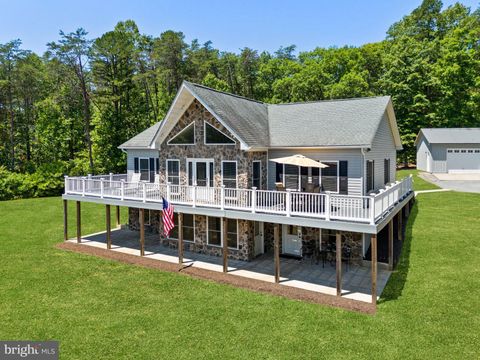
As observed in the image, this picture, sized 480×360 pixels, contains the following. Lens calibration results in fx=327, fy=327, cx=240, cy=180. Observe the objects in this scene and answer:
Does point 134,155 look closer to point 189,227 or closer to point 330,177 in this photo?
point 189,227

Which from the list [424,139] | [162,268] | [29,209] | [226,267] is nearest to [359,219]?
[226,267]

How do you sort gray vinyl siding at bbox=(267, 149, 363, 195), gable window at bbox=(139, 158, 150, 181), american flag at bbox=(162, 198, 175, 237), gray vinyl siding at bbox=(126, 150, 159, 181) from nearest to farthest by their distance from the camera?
gray vinyl siding at bbox=(267, 149, 363, 195) → american flag at bbox=(162, 198, 175, 237) → gray vinyl siding at bbox=(126, 150, 159, 181) → gable window at bbox=(139, 158, 150, 181)

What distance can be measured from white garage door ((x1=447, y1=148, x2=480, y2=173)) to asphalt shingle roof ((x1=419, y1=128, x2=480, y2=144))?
113cm

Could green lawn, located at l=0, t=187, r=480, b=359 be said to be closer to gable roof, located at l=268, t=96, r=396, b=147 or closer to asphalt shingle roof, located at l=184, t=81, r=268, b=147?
gable roof, located at l=268, t=96, r=396, b=147

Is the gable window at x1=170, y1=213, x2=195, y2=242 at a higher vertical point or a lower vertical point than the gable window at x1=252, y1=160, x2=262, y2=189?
lower

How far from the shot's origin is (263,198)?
13.9 meters

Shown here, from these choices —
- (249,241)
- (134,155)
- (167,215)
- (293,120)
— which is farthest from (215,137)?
(134,155)

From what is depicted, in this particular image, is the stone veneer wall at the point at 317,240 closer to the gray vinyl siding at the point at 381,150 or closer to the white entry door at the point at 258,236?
the white entry door at the point at 258,236

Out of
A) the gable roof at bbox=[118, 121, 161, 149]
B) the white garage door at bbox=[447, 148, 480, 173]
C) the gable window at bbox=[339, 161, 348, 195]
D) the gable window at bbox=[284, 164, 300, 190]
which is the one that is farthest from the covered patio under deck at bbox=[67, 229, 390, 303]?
the white garage door at bbox=[447, 148, 480, 173]

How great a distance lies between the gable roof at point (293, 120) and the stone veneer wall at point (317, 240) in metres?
4.18

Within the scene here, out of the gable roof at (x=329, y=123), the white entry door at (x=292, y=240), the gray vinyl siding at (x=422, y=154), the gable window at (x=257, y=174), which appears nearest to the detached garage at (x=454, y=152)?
the gray vinyl siding at (x=422, y=154)

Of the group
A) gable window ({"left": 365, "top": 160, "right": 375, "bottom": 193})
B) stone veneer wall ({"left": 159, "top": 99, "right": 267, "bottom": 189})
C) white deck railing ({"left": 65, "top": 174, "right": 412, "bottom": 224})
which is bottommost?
white deck railing ({"left": 65, "top": 174, "right": 412, "bottom": 224})

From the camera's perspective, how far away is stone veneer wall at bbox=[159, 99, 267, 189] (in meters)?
15.5

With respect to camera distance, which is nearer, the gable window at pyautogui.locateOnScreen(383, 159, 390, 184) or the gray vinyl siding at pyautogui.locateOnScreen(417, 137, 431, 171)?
the gable window at pyautogui.locateOnScreen(383, 159, 390, 184)
